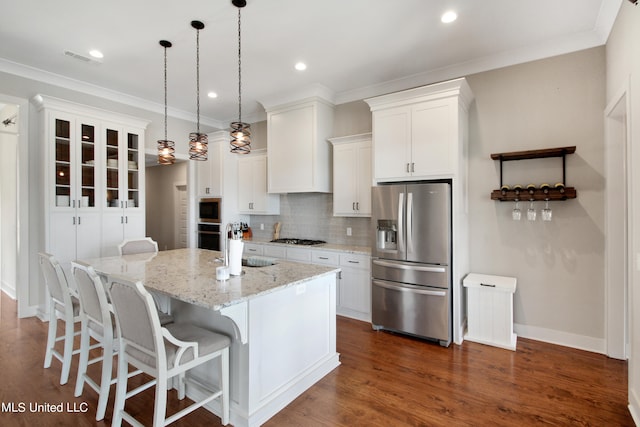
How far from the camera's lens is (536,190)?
319 cm

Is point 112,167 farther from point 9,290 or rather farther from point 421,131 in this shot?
point 421,131

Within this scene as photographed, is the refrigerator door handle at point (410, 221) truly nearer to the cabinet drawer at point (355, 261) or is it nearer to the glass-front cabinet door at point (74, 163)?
the cabinet drawer at point (355, 261)

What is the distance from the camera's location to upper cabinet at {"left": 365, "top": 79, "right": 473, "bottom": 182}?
3252mm

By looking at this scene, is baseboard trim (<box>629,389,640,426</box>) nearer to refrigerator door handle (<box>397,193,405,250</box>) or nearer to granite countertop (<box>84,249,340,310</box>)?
refrigerator door handle (<box>397,193,405,250</box>)

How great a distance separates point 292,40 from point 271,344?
2.80 metres

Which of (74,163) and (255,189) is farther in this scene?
(255,189)

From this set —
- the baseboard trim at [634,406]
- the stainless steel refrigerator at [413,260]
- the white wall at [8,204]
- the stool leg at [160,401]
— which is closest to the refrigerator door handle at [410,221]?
the stainless steel refrigerator at [413,260]

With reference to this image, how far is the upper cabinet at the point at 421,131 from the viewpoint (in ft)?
10.7

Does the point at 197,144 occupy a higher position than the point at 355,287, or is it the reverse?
the point at 197,144

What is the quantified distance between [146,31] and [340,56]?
1.93 meters

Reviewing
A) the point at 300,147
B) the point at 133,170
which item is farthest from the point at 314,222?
the point at 133,170

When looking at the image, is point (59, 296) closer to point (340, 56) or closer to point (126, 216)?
point (126, 216)

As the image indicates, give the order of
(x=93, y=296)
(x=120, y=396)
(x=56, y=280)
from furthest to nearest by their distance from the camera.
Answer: (x=56, y=280)
(x=93, y=296)
(x=120, y=396)

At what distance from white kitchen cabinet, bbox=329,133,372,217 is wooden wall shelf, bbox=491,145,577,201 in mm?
1444
